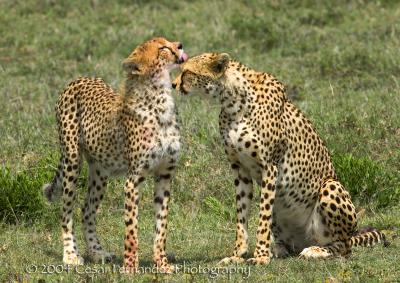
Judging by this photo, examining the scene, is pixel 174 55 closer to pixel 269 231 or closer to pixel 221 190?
pixel 269 231

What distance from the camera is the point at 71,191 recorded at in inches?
312

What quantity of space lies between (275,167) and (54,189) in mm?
1736

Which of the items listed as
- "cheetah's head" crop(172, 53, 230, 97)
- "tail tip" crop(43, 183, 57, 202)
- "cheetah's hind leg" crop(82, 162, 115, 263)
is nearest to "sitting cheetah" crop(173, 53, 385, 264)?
"cheetah's head" crop(172, 53, 230, 97)

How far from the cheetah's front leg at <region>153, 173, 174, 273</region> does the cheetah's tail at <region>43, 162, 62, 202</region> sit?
0.98 metres

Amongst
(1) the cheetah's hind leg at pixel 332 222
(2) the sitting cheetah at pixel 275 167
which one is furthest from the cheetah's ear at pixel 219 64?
(1) the cheetah's hind leg at pixel 332 222

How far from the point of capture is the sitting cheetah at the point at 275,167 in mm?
7438

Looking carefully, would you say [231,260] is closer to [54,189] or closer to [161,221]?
[161,221]

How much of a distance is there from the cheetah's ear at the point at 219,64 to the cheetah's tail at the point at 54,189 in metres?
1.48

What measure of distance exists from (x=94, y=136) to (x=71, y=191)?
487 mm

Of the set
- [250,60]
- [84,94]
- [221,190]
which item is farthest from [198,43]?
[84,94]

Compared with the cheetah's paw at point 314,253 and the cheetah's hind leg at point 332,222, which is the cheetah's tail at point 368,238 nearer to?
the cheetah's hind leg at point 332,222

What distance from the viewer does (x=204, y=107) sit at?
11.3 meters

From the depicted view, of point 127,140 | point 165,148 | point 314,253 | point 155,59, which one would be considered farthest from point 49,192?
point 314,253

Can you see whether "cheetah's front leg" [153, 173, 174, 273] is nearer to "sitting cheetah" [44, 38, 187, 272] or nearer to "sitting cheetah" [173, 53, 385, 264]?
"sitting cheetah" [44, 38, 187, 272]
